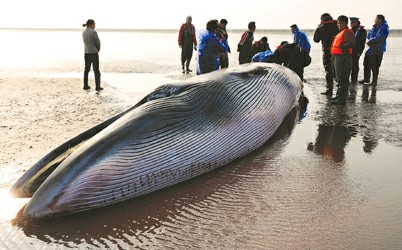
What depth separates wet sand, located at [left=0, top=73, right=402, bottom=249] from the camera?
349cm

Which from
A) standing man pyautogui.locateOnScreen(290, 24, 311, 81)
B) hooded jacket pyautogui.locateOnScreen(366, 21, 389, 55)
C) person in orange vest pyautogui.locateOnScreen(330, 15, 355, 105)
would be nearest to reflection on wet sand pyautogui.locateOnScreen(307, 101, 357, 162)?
person in orange vest pyautogui.locateOnScreen(330, 15, 355, 105)

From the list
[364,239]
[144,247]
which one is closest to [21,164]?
[144,247]

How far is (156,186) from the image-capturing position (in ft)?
14.5

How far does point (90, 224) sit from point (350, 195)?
8.24 ft

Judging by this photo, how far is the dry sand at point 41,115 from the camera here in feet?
19.1

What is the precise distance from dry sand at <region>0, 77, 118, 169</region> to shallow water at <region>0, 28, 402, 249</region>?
0.80 metres

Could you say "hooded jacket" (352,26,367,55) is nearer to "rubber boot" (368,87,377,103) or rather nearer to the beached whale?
"rubber boot" (368,87,377,103)

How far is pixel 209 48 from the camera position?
990 cm

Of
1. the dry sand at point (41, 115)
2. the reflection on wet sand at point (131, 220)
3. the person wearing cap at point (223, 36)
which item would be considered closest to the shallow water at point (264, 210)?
the reflection on wet sand at point (131, 220)

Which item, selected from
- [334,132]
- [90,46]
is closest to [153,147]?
[334,132]

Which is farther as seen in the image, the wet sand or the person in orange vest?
the person in orange vest

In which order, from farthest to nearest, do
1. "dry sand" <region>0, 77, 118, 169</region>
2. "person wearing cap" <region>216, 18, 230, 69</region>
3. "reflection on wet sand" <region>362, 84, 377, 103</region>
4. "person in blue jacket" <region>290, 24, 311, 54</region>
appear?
"person wearing cap" <region>216, 18, 230, 69</region> → "person in blue jacket" <region>290, 24, 311, 54</region> → "reflection on wet sand" <region>362, 84, 377, 103</region> → "dry sand" <region>0, 77, 118, 169</region>

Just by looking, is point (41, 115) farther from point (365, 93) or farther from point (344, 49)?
point (365, 93)

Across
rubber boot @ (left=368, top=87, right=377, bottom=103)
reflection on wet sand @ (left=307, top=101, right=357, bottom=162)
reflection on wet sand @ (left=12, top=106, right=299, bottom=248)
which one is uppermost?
rubber boot @ (left=368, top=87, right=377, bottom=103)
